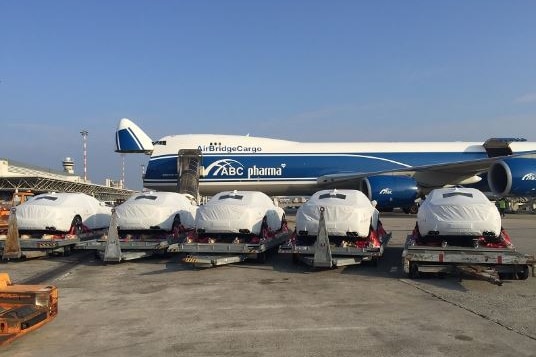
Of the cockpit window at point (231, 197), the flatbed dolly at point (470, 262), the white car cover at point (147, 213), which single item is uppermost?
the cockpit window at point (231, 197)

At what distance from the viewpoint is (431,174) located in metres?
28.4

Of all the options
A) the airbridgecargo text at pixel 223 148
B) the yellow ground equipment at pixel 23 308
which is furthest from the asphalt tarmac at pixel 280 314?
the airbridgecargo text at pixel 223 148

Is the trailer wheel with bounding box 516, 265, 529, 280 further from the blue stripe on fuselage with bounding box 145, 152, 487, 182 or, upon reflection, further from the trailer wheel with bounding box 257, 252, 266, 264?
the blue stripe on fuselage with bounding box 145, 152, 487, 182

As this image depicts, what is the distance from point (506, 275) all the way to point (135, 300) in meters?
6.81

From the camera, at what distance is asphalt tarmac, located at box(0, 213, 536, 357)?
5410mm

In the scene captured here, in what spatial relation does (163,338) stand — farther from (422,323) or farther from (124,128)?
(124,128)

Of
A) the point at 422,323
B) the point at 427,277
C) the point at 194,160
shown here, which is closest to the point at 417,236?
the point at 427,277

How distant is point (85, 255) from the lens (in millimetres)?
13656

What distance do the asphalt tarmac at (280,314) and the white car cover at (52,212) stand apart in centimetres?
195

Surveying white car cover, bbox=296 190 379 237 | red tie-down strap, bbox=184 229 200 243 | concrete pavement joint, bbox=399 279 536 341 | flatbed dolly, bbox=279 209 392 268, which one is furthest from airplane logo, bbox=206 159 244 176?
concrete pavement joint, bbox=399 279 536 341

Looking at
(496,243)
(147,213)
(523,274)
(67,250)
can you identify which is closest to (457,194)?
(496,243)

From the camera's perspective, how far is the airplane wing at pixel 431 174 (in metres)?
27.0

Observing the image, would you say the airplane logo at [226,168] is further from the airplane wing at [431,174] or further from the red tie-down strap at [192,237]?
the red tie-down strap at [192,237]

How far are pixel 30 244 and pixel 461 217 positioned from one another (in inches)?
391
